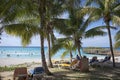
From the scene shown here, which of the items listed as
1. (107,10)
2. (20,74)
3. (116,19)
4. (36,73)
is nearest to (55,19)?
(107,10)

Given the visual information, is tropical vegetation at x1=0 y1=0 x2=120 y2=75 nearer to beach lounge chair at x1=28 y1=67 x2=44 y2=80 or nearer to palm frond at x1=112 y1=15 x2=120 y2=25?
palm frond at x1=112 y1=15 x2=120 y2=25

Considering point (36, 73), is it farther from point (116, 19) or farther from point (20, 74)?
point (116, 19)

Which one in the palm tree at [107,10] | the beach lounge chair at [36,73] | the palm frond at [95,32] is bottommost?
the beach lounge chair at [36,73]

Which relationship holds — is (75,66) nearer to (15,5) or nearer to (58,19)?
(58,19)

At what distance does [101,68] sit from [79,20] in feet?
15.3

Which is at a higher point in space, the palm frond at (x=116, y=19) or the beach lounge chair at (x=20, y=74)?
the palm frond at (x=116, y=19)

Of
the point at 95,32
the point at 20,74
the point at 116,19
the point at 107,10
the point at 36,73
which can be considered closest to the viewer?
the point at 20,74

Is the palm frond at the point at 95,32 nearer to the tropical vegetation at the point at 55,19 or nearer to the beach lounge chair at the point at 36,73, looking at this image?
the tropical vegetation at the point at 55,19

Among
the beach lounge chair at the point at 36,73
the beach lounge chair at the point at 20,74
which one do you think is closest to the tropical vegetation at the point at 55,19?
the beach lounge chair at the point at 36,73

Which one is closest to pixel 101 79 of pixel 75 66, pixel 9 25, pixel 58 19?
pixel 75 66

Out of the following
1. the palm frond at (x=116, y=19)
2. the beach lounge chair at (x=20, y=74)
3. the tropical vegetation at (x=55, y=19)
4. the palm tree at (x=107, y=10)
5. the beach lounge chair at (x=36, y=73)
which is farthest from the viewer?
the palm tree at (x=107, y=10)

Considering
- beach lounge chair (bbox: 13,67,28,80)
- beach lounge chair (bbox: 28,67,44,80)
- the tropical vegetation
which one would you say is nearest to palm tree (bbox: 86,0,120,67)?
the tropical vegetation

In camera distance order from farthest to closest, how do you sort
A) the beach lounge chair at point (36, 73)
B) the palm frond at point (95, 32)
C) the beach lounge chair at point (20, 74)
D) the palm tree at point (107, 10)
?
the palm frond at point (95, 32), the palm tree at point (107, 10), the beach lounge chair at point (36, 73), the beach lounge chair at point (20, 74)

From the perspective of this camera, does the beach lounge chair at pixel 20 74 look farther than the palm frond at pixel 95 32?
No
